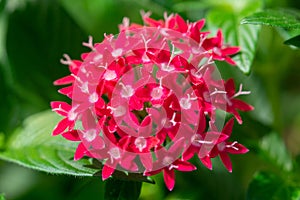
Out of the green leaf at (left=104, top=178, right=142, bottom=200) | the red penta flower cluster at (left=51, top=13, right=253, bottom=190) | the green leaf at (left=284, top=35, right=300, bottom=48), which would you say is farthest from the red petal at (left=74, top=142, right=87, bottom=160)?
the green leaf at (left=284, top=35, right=300, bottom=48)

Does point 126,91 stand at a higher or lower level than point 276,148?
higher

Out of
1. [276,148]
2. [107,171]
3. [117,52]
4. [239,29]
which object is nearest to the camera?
[107,171]

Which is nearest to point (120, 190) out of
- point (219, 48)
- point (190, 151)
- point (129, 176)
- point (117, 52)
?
point (129, 176)

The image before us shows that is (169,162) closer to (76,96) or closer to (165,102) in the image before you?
(165,102)

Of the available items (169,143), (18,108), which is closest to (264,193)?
(169,143)

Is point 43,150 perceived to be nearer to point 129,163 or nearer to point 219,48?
point 129,163

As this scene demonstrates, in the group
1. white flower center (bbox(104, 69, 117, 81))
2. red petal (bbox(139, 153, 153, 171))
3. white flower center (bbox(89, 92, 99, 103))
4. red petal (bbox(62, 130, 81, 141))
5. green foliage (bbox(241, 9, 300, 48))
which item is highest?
green foliage (bbox(241, 9, 300, 48))

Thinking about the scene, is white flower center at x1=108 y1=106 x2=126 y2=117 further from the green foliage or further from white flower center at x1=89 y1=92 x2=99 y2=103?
the green foliage
